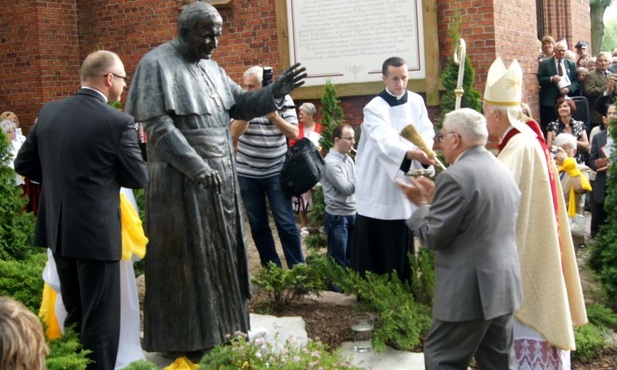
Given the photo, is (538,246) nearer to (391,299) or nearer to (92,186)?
(391,299)

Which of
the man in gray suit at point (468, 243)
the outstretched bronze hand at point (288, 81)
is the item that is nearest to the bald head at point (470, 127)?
the man in gray suit at point (468, 243)

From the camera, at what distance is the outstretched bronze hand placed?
5117mm

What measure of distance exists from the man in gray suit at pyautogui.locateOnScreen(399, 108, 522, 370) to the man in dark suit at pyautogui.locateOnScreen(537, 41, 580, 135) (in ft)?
27.7

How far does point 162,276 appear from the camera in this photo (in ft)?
16.8

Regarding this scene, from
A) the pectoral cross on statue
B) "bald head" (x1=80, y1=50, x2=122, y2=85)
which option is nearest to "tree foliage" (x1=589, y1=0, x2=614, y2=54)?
the pectoral cross on statue

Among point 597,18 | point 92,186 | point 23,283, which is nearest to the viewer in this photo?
point 92,186

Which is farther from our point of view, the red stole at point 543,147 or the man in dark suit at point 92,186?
the red stole at point 543,147

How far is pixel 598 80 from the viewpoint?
12.2m

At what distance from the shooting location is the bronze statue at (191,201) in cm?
496

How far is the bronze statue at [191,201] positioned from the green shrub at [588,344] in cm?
251

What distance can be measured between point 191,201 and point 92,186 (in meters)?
0.65

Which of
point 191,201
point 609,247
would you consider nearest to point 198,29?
point 191,201

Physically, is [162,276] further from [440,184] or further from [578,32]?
[578,32]

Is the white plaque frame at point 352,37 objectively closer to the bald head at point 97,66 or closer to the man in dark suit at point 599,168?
the man in dark suit at point 599,168
